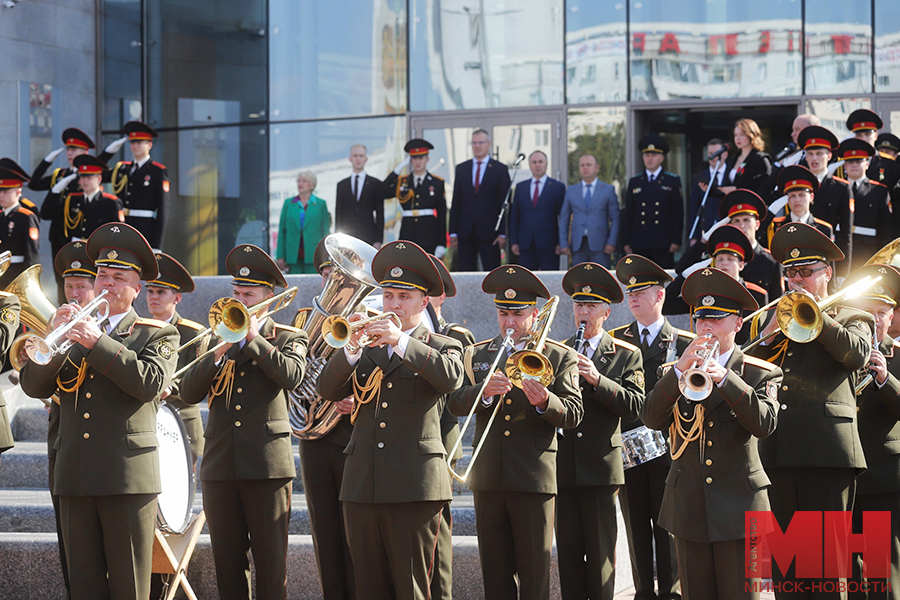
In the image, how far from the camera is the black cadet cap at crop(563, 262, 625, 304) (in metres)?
6.82

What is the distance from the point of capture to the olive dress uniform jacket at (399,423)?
5.75 metres

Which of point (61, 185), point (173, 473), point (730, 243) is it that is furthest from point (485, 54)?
point (173, 473)

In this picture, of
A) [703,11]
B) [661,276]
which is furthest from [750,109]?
[661,276]

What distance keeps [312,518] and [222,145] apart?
1329 cm

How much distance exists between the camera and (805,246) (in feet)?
20.9

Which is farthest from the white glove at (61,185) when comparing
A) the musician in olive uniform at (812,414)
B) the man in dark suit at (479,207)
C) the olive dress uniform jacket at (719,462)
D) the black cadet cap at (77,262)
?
the olive dress uniform jacket at (719,462)

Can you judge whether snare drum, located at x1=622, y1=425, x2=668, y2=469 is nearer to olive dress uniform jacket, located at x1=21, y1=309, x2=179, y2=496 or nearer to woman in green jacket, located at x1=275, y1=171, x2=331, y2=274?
olive dress uniform jacket, located at x1=21, y1=309, x2=179, y2=496

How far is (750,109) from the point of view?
17141 mm

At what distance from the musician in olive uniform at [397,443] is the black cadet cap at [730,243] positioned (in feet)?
8.61

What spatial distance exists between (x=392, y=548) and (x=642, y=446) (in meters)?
1.80

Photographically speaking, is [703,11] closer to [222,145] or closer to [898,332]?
[222,145]

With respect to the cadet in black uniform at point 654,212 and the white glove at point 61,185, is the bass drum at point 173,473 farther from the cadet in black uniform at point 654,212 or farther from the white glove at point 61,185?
the white glove at point 61,185

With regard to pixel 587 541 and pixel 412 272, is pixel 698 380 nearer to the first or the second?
pixel 412 272

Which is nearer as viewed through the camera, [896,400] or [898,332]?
[896,400]
